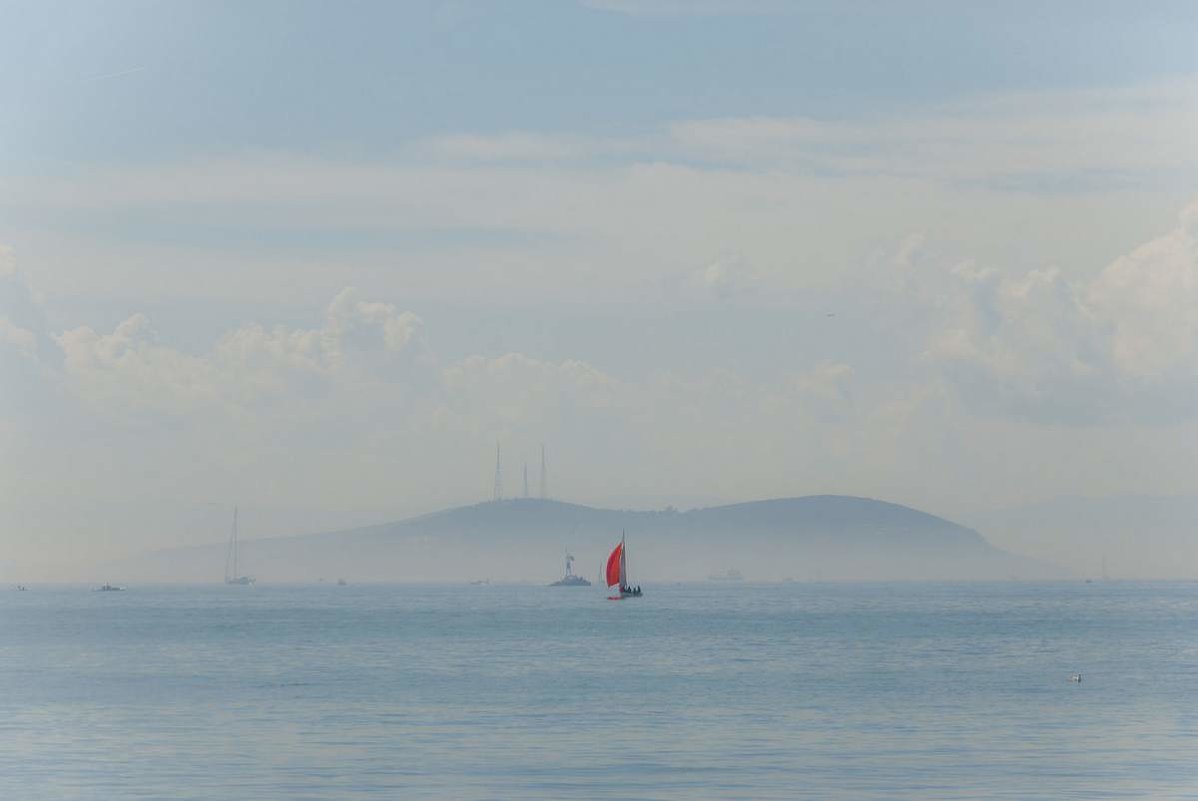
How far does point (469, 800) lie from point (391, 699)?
26753mm

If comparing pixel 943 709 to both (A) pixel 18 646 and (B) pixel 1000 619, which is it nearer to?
(A) pixel 18 646

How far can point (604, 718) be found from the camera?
56500 millimetres

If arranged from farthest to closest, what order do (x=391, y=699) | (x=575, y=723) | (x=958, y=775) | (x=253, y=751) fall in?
(x=391, y=699) → (x=575, y=723) → (x=253, y=751) → (x=958, y=775)

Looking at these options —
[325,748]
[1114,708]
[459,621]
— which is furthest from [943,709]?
[459,621]

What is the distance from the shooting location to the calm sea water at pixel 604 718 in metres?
40.6

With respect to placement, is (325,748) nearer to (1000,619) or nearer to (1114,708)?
(1114,708)

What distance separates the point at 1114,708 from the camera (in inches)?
2355

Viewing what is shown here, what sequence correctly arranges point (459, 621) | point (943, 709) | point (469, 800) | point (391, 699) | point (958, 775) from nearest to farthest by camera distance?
point (469, 800)
point (958, 775)
point (943, 709)
point (391, 699)
point (459, 621)

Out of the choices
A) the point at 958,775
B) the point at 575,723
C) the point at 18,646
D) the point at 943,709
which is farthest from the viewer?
the point at 18,646

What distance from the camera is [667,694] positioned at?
65.9 m

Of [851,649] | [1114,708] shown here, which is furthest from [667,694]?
[851,649]

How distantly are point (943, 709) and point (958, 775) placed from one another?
18.5 meters

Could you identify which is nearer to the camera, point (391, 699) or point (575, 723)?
point (575, 723)

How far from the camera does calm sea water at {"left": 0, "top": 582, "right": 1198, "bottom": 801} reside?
40.6 meters
